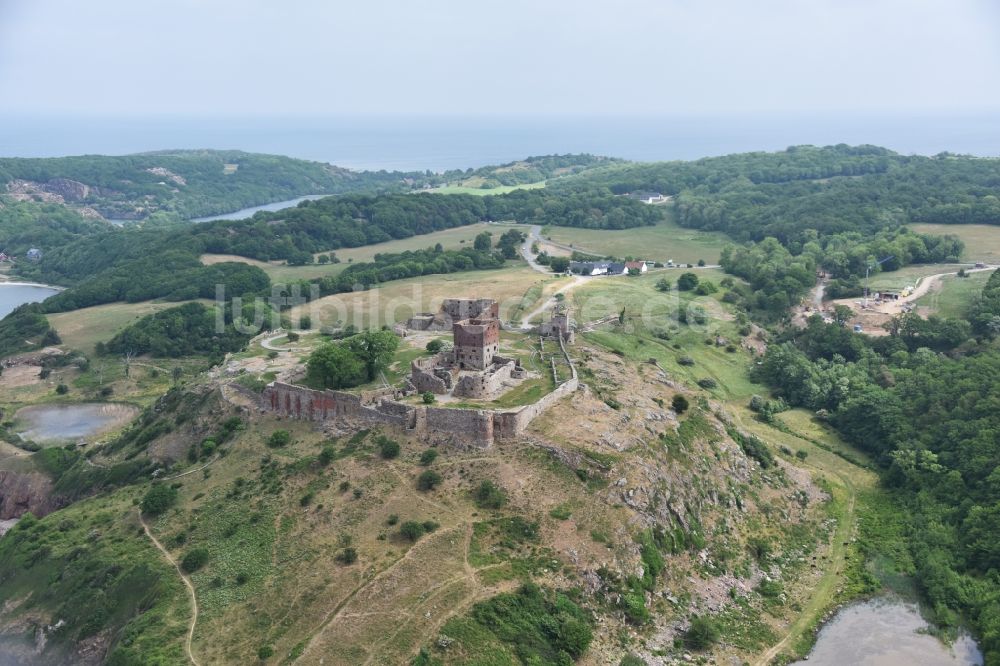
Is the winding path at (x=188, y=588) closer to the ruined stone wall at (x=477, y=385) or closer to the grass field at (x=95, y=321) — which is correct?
the ruined stone wall at (x=477, y=385)

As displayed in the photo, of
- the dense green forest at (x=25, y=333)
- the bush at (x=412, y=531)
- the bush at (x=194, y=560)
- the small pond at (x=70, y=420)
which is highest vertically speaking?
the bush at (x=412, y=531)

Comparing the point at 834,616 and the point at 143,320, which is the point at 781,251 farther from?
the point at 143,320

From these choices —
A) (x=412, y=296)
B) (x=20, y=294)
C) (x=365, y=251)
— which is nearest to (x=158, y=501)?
(x=412, y=296)

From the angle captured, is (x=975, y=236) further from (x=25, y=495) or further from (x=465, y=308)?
(x=25, y=495)

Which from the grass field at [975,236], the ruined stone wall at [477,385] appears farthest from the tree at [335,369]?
the grass field at [975,236]

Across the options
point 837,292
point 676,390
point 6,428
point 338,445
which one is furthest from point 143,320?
point 837,292
